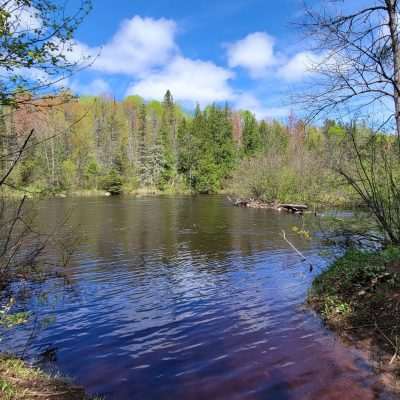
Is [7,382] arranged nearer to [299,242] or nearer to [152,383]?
[152,383]

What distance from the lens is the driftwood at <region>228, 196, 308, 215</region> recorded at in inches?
1435

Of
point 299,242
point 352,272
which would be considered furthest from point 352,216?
point 299,242

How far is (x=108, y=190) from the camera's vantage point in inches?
2594

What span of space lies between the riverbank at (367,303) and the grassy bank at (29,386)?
14.2ft

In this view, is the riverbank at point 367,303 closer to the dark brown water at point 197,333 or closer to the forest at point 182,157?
the dark brown water at point 197,333

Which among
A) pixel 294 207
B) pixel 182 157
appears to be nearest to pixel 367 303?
pixel 294 207

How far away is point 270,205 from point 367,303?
116 ft

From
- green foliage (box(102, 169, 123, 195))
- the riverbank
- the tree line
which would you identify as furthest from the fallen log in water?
green foliage (box(102, 169, 123, 195))

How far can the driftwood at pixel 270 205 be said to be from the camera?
120 feet

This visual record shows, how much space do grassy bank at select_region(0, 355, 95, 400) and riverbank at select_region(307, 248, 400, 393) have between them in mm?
4319

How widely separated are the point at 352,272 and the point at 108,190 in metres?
60.6

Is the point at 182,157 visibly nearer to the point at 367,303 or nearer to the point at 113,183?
the point at 113,183

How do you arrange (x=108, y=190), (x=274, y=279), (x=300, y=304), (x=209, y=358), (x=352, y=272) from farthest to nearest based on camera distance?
(x=108, y=190) < (x=274, y=279) < (x=300, y=304) < (x=352, y=272) < (x=209, y=358)

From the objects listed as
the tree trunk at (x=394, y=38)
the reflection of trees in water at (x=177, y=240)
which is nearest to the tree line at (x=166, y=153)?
the reflection of trees in water at (x=177, y=240)
